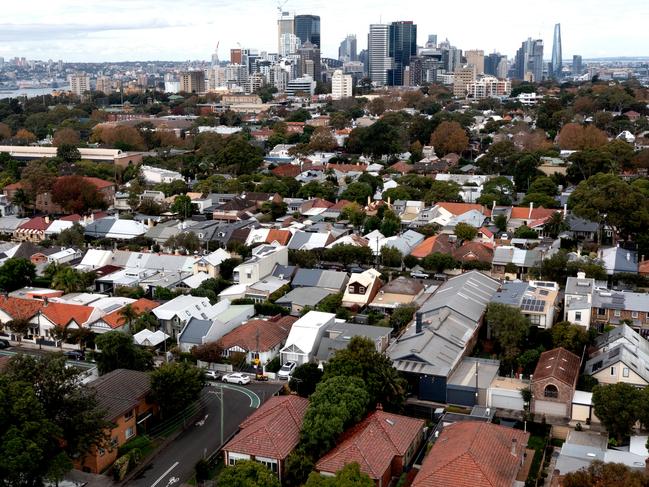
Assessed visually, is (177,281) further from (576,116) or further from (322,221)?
(576,116)

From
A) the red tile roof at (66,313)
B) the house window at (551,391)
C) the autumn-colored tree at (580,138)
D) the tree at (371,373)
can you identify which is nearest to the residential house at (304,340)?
the tree at (371,373)

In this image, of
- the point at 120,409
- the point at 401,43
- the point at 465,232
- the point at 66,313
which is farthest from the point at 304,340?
the point at 401,43

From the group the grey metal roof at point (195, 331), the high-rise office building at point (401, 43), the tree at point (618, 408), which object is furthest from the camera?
the high-rise office building at point (401, 43)

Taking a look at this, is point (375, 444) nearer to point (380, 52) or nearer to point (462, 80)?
point (462, 80)

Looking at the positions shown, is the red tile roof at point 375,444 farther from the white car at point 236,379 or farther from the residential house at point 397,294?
the residential house at point 397,294

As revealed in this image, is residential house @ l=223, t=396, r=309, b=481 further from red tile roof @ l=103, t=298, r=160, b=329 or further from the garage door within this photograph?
red tile roof @ l=103, t=298, r=160, b=329

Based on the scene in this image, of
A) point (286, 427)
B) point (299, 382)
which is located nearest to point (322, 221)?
point (299, 382)

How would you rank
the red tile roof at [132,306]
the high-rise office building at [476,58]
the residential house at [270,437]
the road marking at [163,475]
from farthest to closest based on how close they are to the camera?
the high-rise office building at [476,58]
the red tile roof at [132,306]
the road marking at [163,475]
the residential house at [270,437]
